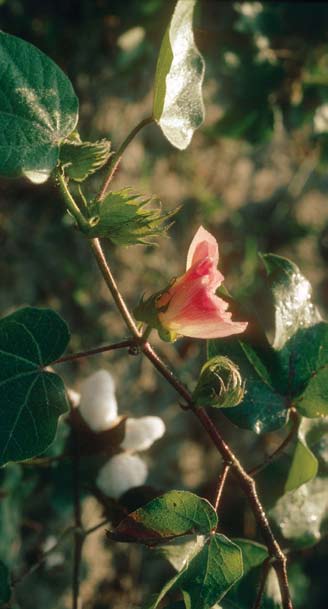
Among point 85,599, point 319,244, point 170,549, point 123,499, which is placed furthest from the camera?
point 319,244

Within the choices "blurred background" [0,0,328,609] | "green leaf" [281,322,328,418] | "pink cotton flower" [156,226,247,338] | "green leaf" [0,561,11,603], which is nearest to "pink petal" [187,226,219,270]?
"pink cotton flower" [156,226,247,338]

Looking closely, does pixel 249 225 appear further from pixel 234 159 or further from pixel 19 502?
pixel 19 502

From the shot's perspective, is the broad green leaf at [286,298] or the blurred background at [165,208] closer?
the broad green leaf at [286,298]

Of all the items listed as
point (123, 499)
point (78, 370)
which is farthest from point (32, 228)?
point (123, 499)

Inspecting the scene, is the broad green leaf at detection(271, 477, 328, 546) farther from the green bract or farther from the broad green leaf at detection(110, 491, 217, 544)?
the broad green leaf at detection(110, 491, 217, 544)

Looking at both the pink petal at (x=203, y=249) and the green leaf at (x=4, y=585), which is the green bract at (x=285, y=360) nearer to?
the pink petal at (x=203, y=249)

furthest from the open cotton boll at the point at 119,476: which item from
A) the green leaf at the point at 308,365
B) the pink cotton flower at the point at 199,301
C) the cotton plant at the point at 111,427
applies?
the pink cotton flower at the point at 199,301
